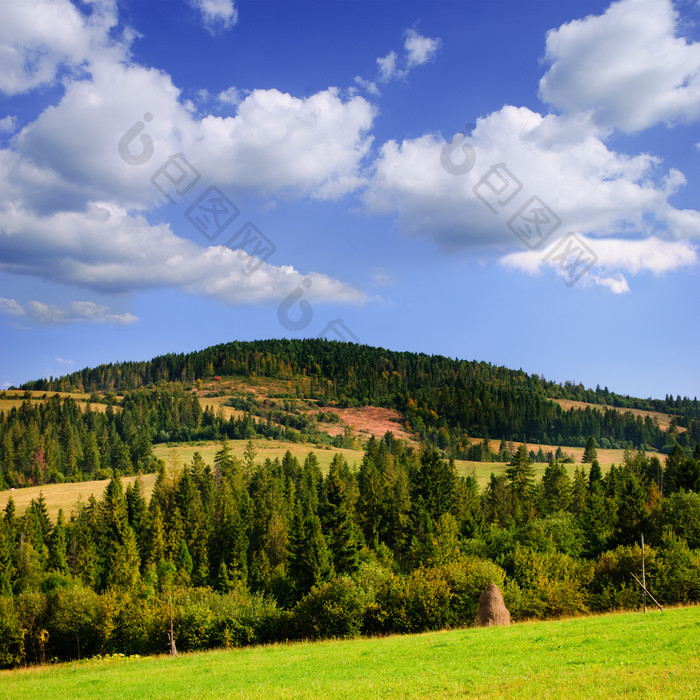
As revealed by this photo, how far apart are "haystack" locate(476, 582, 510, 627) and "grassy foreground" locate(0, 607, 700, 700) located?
21.6ft

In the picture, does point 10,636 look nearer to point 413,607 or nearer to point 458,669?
point 413,607

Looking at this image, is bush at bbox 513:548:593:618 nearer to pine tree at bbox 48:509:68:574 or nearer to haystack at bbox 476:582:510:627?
haystack at bbox 476:582:510:627

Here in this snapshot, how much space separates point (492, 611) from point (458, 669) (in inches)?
856

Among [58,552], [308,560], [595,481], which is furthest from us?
[595,481]

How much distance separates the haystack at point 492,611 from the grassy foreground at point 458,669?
6.59m

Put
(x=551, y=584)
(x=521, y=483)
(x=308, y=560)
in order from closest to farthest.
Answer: (x=551, y=584)
(x=308, y=560)
(x=521, y=483)

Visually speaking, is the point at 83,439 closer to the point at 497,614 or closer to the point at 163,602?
the point at 163,602

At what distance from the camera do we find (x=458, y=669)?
2358 centimetres

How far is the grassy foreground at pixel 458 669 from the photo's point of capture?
1864cm

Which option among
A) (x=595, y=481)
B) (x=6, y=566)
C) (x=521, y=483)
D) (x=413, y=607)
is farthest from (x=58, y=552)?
(x=595, y=481)

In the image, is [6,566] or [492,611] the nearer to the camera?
[492,611]

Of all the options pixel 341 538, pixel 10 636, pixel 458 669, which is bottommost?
pixel 10 636

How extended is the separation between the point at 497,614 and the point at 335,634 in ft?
51.1

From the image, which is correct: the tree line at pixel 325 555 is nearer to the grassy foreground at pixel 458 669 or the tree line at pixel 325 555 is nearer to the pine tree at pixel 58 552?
the pine tree at pixel 58 552
